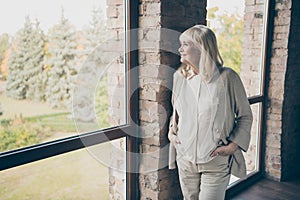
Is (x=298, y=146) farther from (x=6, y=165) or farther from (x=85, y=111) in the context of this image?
(x=6, y=165)

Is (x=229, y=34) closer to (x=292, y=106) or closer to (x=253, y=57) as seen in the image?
(x=253, y=57)

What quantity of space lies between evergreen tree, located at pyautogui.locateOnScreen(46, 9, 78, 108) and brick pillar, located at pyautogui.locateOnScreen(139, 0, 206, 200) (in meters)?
0.48

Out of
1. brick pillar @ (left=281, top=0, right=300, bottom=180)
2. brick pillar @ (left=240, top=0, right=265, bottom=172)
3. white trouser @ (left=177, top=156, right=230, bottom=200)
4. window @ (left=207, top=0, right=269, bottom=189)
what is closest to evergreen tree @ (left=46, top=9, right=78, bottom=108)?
white trouser @ (left=177, top=156, right=230, bottom=200)

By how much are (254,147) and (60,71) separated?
2506 mm

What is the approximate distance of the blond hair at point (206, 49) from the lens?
1762 millimetres

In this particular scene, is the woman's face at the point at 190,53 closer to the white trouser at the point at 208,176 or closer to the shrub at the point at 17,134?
the white trouser at the point at 208,176

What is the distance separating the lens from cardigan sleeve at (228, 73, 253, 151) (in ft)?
6.03

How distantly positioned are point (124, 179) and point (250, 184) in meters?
1.74

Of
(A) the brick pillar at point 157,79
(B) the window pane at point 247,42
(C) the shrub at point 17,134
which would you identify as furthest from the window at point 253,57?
(C) the shrub at point 17,134

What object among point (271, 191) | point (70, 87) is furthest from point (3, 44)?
point (271, 191)

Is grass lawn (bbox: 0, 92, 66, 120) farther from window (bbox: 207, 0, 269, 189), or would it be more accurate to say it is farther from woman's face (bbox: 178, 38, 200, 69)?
window (bbox: 207, 0, 269, 189)

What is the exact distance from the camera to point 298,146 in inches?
148

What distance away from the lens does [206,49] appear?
5.79ft

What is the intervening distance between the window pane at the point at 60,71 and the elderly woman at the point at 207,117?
1.39 ft
